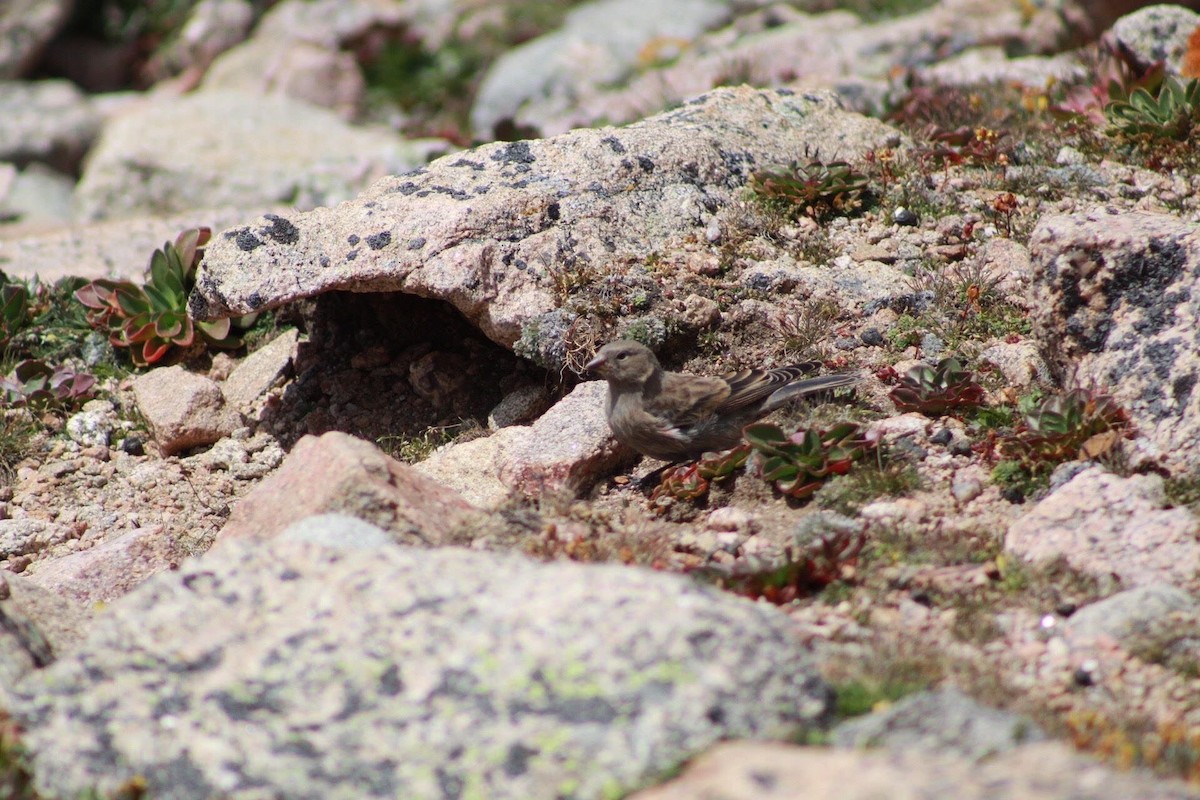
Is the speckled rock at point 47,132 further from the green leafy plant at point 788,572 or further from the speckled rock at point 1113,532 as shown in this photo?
the speckled rock at point 1113,532

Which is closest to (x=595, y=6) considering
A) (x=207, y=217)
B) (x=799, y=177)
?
(x=207, y=217)

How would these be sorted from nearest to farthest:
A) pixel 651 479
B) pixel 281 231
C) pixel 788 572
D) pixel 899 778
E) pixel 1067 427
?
pixel 899 778 < pixel 788 572 < pixel 1067 427 < pixel 651 479 < pixel 281 231

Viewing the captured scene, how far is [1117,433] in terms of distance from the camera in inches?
244

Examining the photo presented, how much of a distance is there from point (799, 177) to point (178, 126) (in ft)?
29.7

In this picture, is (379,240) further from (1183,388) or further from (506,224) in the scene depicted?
(1183,388)

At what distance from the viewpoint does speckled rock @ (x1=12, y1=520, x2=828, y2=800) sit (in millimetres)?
3787

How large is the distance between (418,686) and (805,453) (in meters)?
3.15

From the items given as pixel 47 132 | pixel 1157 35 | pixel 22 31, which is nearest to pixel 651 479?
pixel 1157 35

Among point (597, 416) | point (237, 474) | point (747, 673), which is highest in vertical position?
point (747, 673)

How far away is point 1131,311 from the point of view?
6477 mm

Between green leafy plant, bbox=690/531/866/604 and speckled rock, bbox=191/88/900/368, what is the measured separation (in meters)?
2.63

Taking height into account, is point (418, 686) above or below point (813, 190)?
below

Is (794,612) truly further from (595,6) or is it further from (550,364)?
(595,6)

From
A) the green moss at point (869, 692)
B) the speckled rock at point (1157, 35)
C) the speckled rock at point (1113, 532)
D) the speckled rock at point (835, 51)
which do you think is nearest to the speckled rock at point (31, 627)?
the green moss at point (869, 692)
